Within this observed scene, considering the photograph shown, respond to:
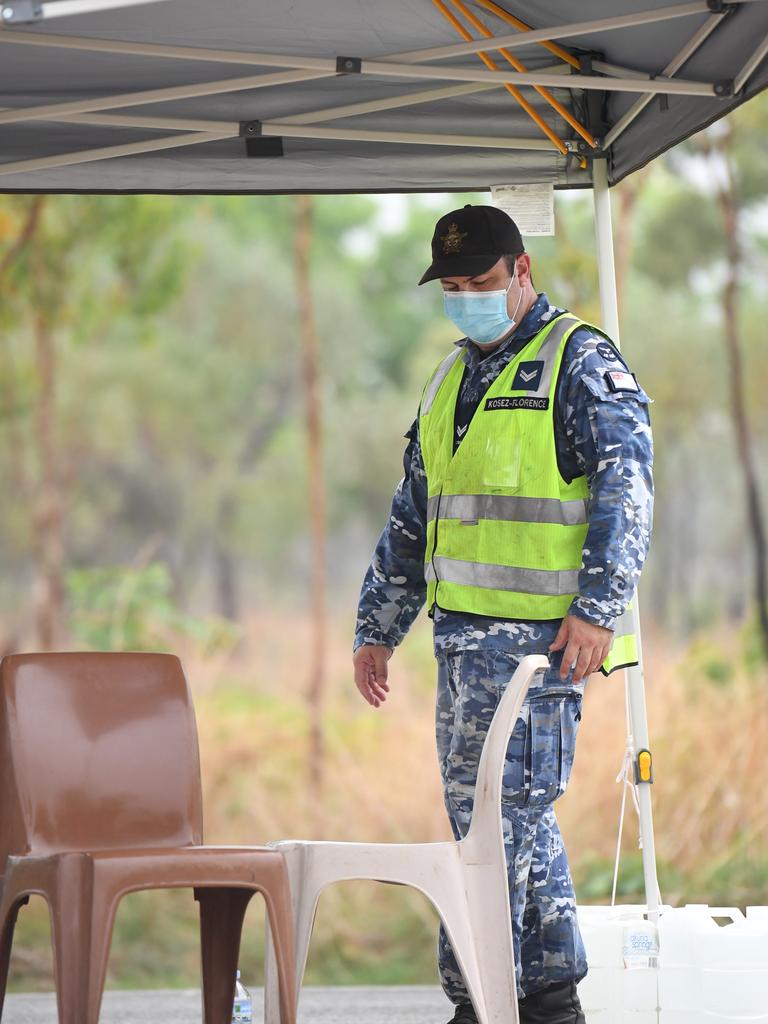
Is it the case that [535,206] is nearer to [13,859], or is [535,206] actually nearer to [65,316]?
[13,859]

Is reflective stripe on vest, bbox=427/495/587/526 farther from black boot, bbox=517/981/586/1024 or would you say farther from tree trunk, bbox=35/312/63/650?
tree trunk, bbox=35/312/63/650

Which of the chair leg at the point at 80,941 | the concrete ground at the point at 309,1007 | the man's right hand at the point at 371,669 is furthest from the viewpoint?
the concrete ground at the point at 309,1007

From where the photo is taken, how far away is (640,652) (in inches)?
163

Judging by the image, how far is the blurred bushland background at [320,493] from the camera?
864 centimetres

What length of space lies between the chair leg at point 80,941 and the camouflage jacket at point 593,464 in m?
1.09

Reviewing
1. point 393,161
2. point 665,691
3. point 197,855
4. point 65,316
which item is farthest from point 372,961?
point 197,855

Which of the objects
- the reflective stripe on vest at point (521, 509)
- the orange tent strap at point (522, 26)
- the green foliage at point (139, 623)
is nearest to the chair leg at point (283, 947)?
the reflective stripe on vest at point (521, 509)

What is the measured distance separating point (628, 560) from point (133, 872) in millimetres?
1264

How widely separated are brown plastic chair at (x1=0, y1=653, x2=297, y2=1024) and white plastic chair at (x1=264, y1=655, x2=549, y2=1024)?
5.9 inches

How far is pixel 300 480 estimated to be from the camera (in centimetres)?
1462

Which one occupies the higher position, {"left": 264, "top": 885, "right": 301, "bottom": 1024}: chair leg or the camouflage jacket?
the camouflage jacket

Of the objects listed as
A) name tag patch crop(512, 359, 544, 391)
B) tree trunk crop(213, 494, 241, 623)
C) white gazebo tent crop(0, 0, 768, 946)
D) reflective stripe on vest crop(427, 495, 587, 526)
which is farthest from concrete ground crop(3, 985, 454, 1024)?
tree trunk crop(213, 494, 241, 623)

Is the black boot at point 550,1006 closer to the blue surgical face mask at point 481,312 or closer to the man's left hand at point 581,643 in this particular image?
the man's left hand at point 581,643

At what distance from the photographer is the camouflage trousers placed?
11.3ft
